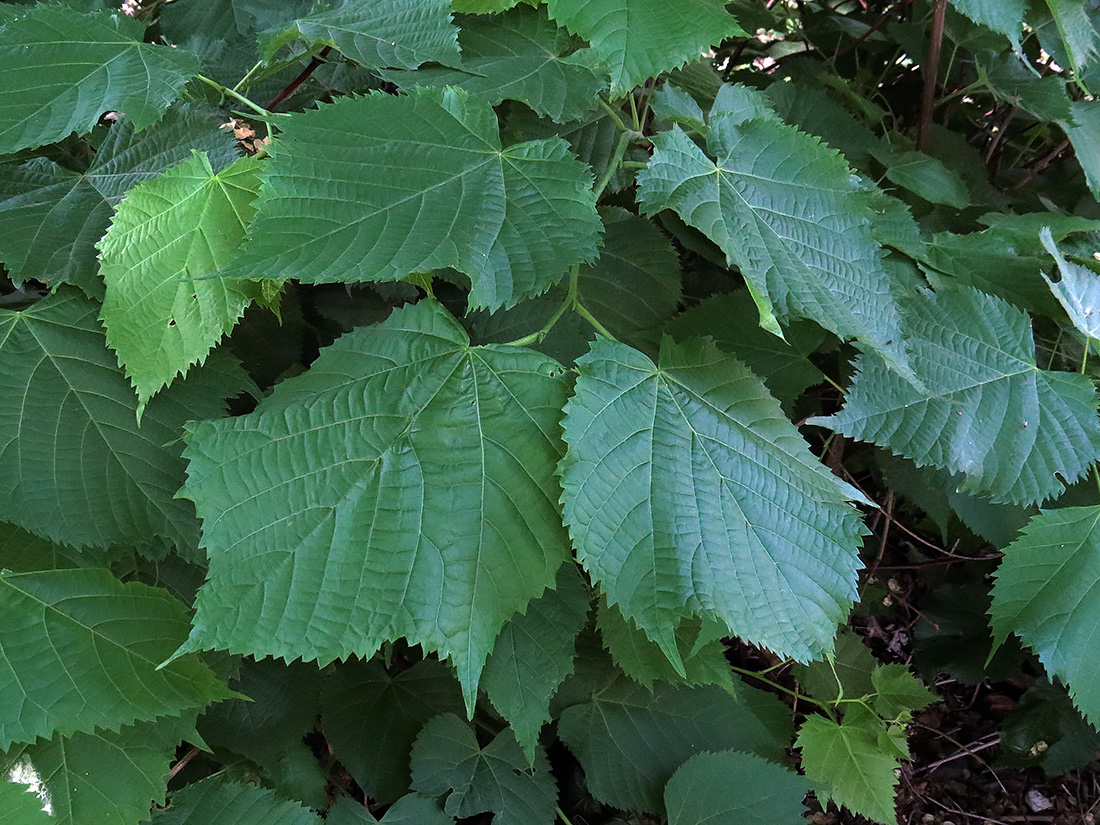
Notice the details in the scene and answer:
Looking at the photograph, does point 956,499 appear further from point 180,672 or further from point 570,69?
point 180,672

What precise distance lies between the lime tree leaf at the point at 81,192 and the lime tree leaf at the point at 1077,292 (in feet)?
3.75

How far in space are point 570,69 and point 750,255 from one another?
33 centimetres

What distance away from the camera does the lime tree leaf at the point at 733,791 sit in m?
1.25

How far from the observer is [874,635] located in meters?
2.03

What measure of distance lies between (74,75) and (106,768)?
847 millimetres

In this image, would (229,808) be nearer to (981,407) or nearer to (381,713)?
(381,713)

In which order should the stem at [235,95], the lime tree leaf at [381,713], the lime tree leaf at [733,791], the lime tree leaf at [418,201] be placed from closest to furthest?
the lime tree leaf at [418,201] < the stem at [235,95] < the lime tree leaf at [733,791] < the lime tree leaf at [381,713]

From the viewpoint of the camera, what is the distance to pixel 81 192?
94 centimetres

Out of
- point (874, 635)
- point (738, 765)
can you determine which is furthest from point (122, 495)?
point (874, 635)

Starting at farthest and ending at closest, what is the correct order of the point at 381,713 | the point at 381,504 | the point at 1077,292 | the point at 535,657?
1. the point at 381,713
2. the point at 1077,292
3. the point at 535,657
4. the point at 381,504

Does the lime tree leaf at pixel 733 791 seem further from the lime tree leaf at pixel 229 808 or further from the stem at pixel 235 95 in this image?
the stem at pixel 235 95

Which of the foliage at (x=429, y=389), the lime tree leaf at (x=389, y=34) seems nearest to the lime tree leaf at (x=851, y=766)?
the foliage at (x=429, y=389)

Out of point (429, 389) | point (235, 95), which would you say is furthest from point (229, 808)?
point (235, 95)

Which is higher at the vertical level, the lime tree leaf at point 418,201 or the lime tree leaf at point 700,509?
the lime tree leaf at point 418,201
